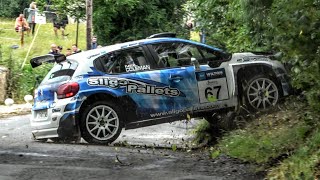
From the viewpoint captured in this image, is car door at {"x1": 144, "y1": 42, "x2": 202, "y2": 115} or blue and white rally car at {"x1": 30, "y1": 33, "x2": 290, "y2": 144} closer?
blue and white rally car at {"x1": 30, "y1": 33, "x2": 290, "y2": 144}

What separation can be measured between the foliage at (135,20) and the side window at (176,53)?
13408 mm

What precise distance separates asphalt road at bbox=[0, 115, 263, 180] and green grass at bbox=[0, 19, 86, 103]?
9.22m

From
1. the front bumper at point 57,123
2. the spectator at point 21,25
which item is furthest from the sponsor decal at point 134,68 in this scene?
the spectator at point 21,25

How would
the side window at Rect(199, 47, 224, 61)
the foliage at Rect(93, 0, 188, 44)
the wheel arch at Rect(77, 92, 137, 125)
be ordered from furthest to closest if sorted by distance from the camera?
1. the foliage at Rect(93, 0, 188, 44)
2. the side window at Rect(199, 47, 224, 61)
3. the wheel arch at Rect(77, 92, 137, 125)

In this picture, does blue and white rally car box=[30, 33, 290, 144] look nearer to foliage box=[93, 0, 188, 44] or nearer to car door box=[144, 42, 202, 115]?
car door box=[144, 42, 202, 115]

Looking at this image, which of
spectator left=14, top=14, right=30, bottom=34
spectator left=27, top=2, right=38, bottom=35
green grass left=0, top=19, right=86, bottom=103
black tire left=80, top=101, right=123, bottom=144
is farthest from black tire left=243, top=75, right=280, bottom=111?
spectator left=14, top=14, right=30, bottom=34

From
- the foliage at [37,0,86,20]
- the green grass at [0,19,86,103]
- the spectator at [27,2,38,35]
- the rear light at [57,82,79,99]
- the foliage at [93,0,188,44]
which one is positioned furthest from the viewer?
the spectator at [27,2,38,35]

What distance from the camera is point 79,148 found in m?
8.59

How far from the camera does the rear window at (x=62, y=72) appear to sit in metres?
9.40

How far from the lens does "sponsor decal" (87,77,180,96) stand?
9203mm

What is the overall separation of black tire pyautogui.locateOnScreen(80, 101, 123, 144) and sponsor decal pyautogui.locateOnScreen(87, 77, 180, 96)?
1.05 ft

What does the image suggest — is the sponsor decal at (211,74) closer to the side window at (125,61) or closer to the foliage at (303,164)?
the side window at (125,61)

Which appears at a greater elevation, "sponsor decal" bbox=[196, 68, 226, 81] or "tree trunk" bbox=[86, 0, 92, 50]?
"tree trunk" bbox=[86, 0, 92, 50]

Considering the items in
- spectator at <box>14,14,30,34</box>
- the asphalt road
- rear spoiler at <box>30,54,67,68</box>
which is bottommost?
the asphalt road
